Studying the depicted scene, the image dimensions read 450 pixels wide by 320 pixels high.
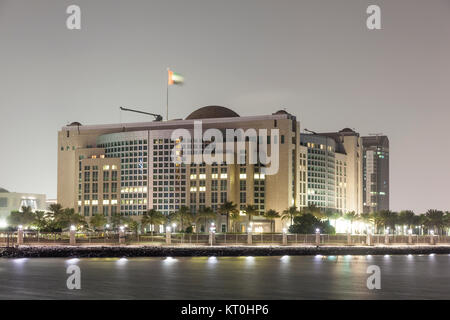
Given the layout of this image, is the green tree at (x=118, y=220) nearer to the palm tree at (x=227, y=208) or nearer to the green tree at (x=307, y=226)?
the palm tree at (x=227, y=208)

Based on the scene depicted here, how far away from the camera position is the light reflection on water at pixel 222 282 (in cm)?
5128

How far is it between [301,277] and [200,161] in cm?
11203

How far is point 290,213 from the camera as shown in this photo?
16875cm

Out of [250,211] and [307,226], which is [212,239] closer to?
[307,226]

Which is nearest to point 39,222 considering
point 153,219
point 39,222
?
point 39,222

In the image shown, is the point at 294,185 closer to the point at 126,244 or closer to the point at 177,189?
the point at 177,189

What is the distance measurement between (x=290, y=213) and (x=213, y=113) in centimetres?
4210

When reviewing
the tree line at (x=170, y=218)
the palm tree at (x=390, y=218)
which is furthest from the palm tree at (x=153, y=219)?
the palm tree at (x=390, y=218)

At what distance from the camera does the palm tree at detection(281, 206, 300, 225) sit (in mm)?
167625

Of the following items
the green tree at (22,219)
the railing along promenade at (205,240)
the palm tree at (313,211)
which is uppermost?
the palm tree at (313,211)

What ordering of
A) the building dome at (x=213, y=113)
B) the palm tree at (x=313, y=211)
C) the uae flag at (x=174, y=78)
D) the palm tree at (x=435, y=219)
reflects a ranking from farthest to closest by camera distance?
1. the building dome at (x=213, y=113)
2. the palm tree at (x=435, y=219)
3. the palm tree at (x=313, y=211)
4. the uae flag at (x=174, y=78)

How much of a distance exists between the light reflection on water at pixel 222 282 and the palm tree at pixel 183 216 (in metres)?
84.8
